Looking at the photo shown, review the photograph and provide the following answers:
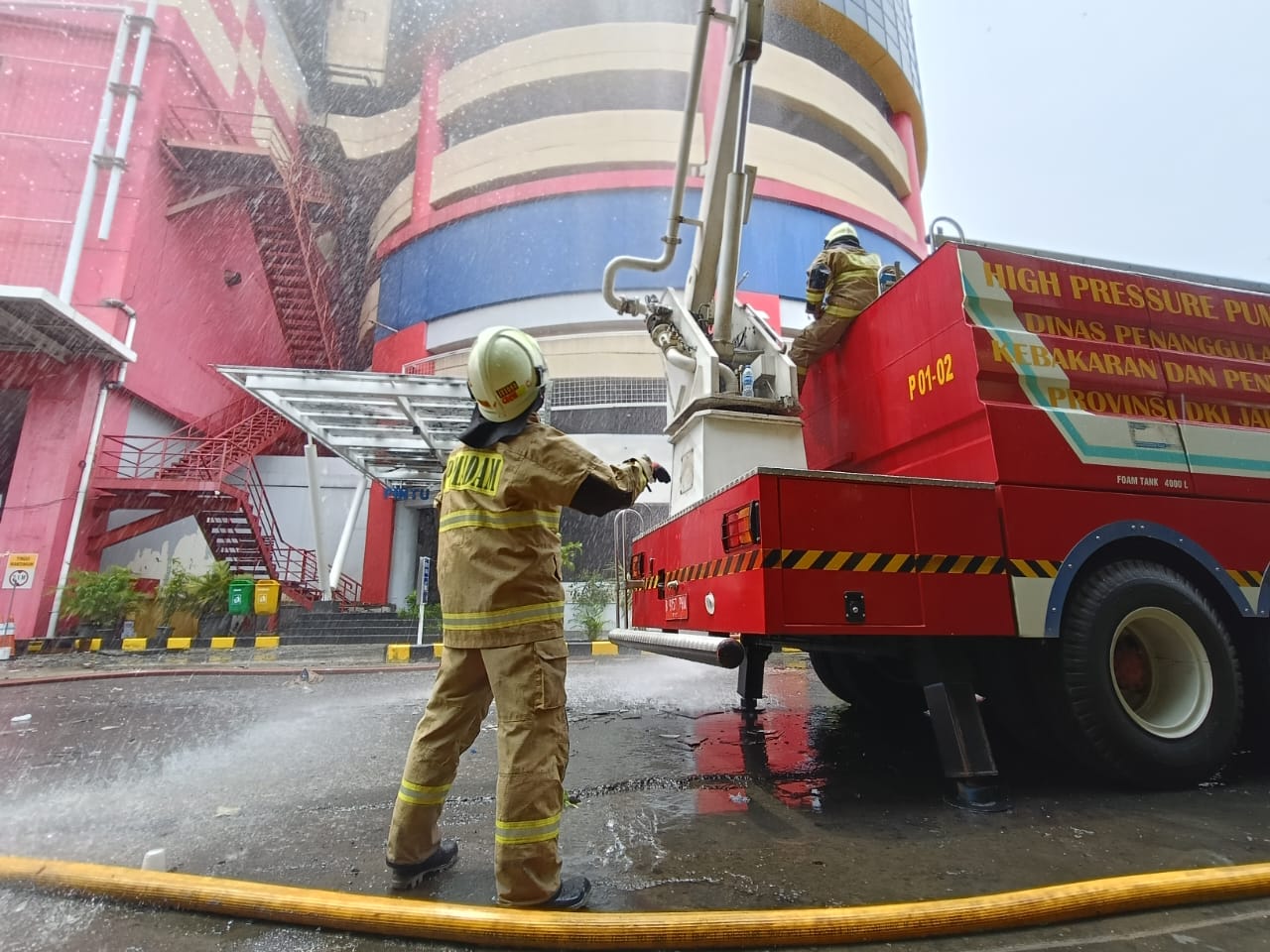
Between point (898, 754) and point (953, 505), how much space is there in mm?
1699

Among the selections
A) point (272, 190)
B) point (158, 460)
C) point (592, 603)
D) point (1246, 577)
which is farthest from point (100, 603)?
point (1246, 577)

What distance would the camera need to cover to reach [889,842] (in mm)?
2342

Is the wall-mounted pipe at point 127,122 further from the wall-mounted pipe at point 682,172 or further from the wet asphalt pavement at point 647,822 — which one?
the wall-mounted pipe at point 682,172

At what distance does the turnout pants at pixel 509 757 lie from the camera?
5.84 feet

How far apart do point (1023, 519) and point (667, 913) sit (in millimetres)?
2181

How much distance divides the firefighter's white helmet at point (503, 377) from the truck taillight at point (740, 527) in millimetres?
997

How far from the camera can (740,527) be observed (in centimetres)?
267

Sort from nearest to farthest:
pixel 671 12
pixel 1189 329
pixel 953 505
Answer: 1. pixel 953 505
2. pixel 1189 329
3. pixel 671 12

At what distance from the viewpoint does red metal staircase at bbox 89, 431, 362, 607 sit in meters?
13.2

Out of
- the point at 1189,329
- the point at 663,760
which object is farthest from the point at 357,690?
the point at 1189,329

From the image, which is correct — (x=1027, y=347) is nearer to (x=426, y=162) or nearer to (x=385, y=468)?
(x=385, y=468)

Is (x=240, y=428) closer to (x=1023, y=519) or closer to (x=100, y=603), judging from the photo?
(x=100, y=603)

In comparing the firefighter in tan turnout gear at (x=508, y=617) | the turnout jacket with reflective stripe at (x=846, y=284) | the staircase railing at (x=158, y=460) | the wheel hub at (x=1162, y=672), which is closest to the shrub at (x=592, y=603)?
the staircase railing at (x=158, y=460)

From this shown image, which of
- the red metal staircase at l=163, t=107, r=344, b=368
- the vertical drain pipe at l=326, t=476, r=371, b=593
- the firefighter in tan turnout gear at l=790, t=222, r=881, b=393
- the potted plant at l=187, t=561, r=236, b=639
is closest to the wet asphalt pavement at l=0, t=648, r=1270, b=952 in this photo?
the firefighter in tan turnout gear at l=790, t=222, r=881, b=393
